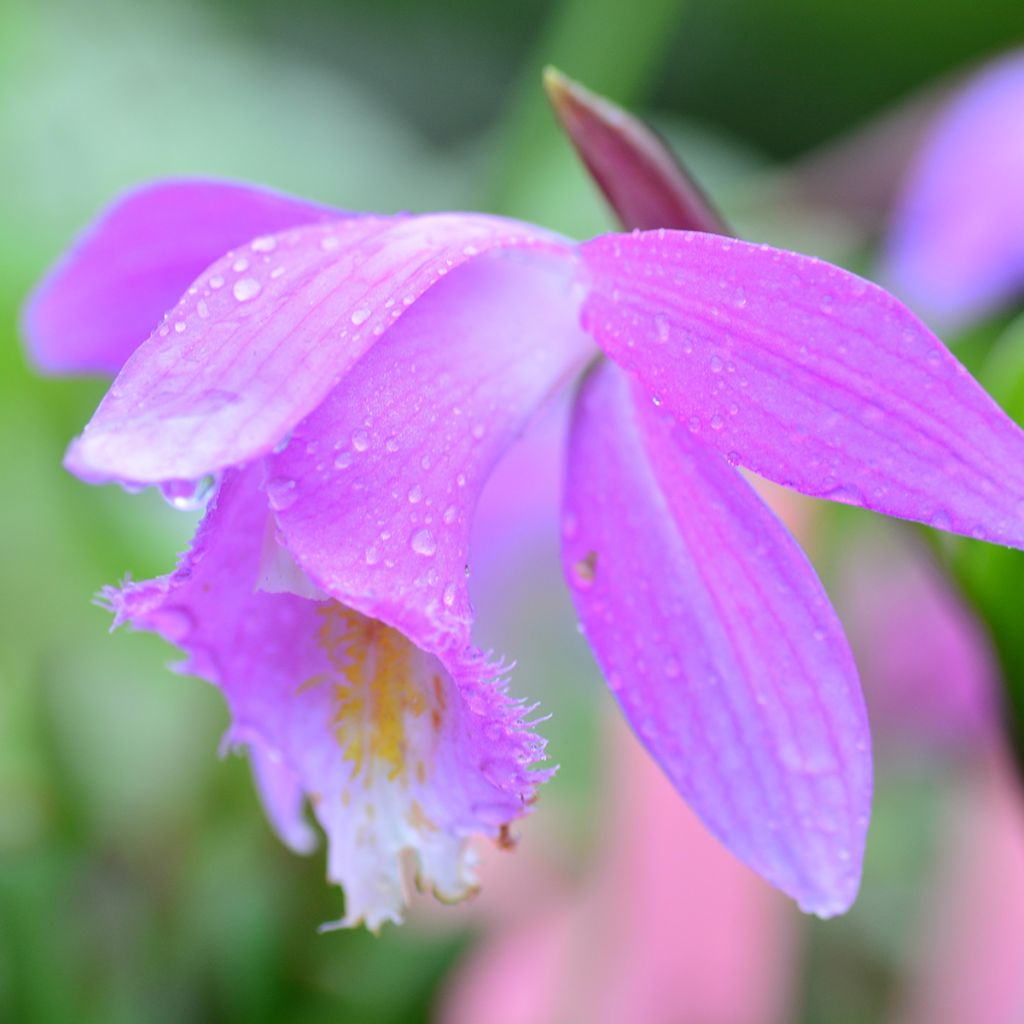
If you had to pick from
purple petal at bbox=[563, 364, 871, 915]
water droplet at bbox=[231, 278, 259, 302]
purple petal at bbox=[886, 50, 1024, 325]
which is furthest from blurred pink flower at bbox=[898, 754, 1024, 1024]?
water droplet at bbox=[231, 278, 259, 302]

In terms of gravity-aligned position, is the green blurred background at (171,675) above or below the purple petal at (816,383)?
below

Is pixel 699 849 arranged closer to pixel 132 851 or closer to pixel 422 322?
pixel 132 851

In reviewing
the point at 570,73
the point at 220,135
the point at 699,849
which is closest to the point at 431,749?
the point at 699,849

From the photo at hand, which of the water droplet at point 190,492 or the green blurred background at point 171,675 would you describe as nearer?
the water droplet at point 190,492

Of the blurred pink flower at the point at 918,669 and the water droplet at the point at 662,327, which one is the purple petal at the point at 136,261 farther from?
the blurred pink flower at the point at 918,669

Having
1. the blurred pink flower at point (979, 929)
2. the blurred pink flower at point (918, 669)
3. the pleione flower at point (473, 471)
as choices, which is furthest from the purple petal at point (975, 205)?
the pleione flower at point (473, 471)

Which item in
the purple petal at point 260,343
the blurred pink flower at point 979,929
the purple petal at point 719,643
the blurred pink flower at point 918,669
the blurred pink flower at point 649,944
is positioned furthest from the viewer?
the blurred pink flower at point 918,669

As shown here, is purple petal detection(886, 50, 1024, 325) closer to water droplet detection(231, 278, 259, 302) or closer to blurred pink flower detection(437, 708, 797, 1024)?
blurred pink flower detection(437, 708, 797, 1024)
